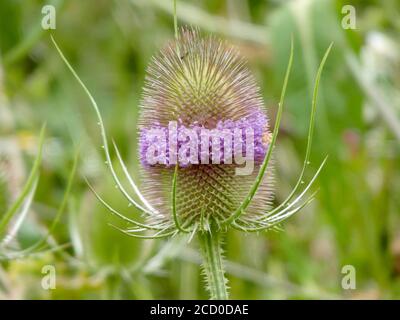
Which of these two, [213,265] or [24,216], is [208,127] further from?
[24,216]

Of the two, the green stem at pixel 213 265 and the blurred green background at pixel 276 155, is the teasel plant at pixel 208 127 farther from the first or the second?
the blurred green background at pixel 276 155

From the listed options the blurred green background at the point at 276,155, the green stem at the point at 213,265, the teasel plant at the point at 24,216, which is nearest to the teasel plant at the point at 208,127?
the green stem at the point at 213,265

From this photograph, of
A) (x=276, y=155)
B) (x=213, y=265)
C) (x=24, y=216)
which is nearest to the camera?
(x=213, y=265)

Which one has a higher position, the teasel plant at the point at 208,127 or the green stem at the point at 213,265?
the teasel plant at the point at 208,127

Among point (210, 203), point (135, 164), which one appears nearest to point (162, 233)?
point (210, 203)

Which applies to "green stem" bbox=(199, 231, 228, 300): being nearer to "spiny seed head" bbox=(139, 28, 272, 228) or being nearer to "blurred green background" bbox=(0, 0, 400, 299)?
"spiny seed head" bbox=(139, 28, 272, 228)

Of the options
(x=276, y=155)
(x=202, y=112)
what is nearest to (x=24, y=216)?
(x=202, y=112)

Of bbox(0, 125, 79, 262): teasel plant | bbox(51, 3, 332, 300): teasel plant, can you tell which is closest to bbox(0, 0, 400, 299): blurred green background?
bbox(0, 125, 79, 262): teasel plant
